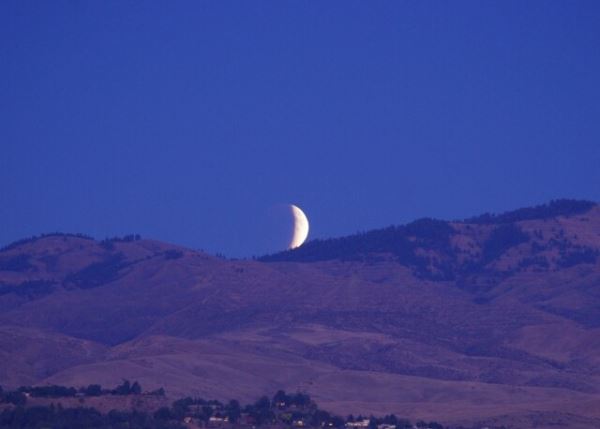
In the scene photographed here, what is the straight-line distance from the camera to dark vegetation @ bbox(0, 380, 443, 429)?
78.4 m

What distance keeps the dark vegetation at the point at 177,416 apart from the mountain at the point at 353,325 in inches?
466

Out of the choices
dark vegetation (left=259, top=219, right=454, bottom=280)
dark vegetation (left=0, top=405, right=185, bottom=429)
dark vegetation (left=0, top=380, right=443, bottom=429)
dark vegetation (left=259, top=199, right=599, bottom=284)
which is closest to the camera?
dark vegetation (left=0, top=405, right=185, bottom=429)

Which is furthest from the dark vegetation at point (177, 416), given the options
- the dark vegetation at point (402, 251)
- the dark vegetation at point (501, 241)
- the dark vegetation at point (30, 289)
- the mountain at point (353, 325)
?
the dark vegetation at point (501, 241)

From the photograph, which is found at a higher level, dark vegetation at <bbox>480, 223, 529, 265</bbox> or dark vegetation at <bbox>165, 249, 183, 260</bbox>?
dark vegetation at <bbox>480, 223, 529, 265</bbox>

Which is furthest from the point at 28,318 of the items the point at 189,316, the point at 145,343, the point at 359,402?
the point at 359,402

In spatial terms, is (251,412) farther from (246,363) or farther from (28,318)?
(28,318)

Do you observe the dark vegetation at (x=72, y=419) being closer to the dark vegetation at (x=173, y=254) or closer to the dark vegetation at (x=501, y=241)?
the dark vegetation at (x=173, y=254)

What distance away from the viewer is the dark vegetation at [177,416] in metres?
78.4

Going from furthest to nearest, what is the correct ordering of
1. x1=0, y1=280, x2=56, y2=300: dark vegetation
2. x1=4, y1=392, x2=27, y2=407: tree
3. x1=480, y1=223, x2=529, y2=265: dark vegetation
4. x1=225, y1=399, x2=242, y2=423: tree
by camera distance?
x1=480, y1=223, x2=529, y2=265: dark vegetation → x1=0, y1=280, x2=56, y2=300: dark vegetation → x1=4, y1=392, x2=27, y2=407: tree → x1=225, y1=399, x2=242, y2=423: tree

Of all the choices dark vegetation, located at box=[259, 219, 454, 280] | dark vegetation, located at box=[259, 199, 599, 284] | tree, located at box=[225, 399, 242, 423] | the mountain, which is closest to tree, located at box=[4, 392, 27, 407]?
tree, located at box=[225, 399, 242, 423]

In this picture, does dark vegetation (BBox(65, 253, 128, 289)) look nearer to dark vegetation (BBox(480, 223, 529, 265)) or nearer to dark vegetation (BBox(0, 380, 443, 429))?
dark vegetation (BBox(480, 223, 529, 265))

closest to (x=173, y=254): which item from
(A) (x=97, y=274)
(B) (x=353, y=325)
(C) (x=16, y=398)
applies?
(A) (x=97, y=274)

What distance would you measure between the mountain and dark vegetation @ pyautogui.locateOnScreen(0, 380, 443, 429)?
1184 cm

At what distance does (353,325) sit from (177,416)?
67.9 meters
